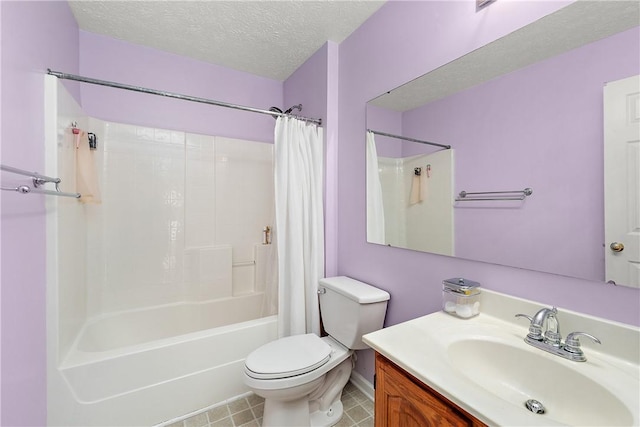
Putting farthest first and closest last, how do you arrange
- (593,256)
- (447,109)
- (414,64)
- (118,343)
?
1. (118,343)
2. (414,64)
3. (447,109)
4. (593,256)

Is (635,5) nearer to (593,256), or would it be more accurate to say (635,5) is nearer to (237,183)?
(593,256)

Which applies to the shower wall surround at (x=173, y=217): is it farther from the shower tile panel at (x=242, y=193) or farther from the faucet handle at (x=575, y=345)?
the faucet handle at (x=575, y=345)

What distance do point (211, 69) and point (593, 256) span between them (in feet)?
9.29

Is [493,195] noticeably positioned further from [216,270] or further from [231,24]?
[216,270]

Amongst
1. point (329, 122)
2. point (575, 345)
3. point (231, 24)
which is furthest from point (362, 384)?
point (231, 24)

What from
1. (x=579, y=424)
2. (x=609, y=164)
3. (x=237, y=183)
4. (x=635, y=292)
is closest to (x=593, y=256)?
(x=635, y=292)

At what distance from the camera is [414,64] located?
55.2 inches

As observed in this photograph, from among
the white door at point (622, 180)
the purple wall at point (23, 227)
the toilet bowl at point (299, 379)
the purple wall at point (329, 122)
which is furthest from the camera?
the purple wall at point (329, 122)

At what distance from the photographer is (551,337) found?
839 millimetres

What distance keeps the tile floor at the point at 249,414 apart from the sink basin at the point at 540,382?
3.16 feet

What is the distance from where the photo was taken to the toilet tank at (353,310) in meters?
1.49

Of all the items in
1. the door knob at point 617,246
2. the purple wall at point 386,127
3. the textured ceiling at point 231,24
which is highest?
the textured ceiling at point 231,24

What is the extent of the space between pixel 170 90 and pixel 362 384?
2.76 meters


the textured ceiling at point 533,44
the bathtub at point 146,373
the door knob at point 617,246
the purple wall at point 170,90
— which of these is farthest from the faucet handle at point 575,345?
the purple wall at point 170,90
